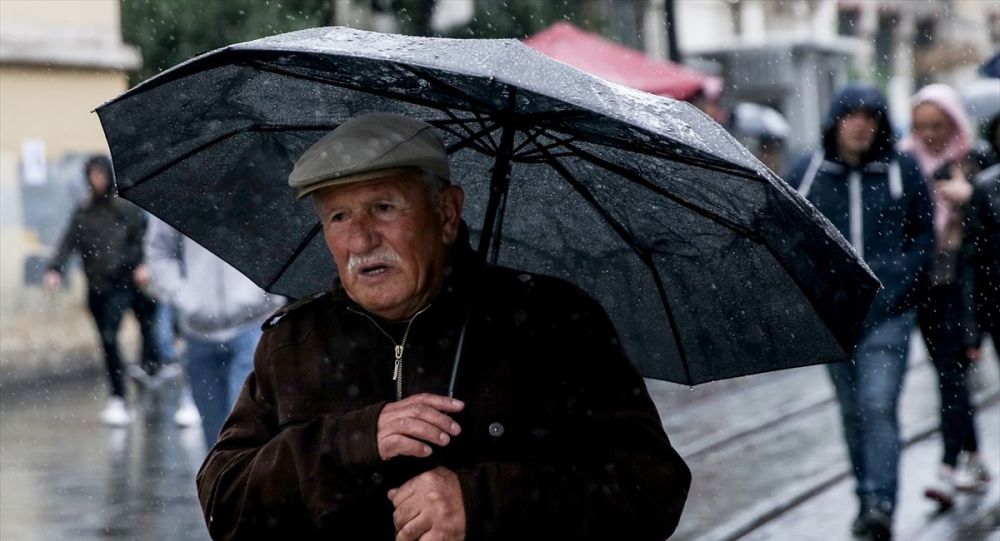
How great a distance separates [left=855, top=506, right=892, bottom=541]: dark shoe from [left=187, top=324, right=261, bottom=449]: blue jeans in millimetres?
2794

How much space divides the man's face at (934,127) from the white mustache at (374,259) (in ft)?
21.1

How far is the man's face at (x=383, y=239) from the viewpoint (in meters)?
3.09

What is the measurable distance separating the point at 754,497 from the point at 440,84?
221 inches

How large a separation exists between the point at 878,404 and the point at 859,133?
1.23 m

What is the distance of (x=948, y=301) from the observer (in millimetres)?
8562

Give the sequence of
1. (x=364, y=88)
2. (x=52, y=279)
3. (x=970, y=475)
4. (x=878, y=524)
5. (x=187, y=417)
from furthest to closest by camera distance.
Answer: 1. (x=52, y=279)
2. (x=187, y=417)
3. (x=970, y=475)
4. (x=878, y=524)
5. (x=364, y=88)

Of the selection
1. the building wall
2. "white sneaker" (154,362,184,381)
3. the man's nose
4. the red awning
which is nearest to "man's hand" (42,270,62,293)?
"white sneaker" (154,362,184,381)

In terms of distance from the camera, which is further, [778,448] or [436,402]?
[778,448]

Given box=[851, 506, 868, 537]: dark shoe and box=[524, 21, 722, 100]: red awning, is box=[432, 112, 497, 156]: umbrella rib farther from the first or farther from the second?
box=[524, 21, 722, 100]: red awning

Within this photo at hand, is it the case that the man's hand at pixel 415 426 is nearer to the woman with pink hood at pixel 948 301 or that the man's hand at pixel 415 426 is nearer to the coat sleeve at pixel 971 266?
the woman with pink hood at pixel 948 301

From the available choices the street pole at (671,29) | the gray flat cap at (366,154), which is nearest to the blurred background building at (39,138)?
the street pole at (671,29)

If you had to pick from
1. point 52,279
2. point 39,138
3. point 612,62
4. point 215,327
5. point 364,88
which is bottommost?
point 52,279

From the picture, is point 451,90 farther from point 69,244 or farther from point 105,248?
point 69,244

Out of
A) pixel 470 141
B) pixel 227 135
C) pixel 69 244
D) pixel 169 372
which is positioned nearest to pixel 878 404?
pixel 470 141
